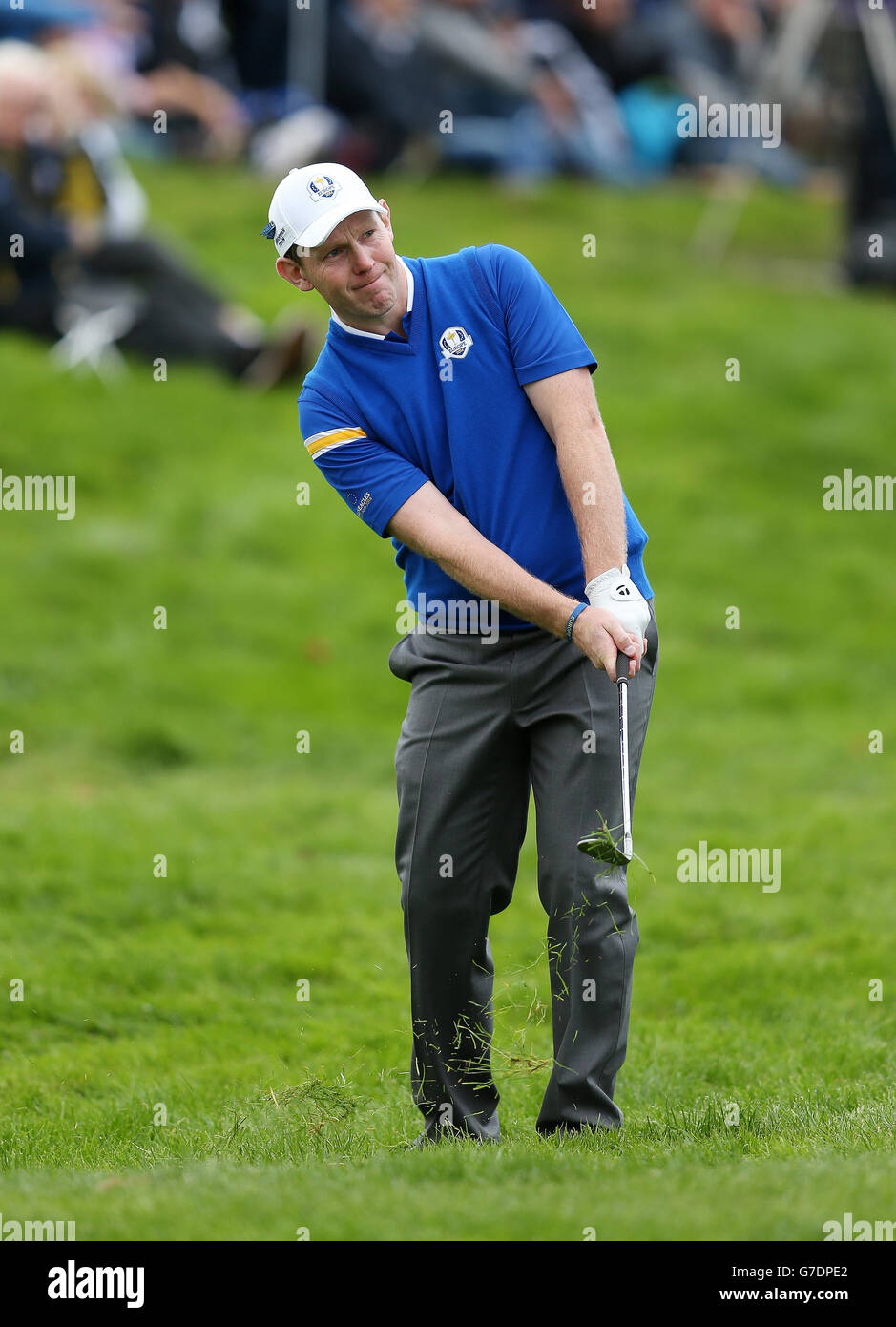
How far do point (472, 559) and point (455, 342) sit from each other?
69 cm

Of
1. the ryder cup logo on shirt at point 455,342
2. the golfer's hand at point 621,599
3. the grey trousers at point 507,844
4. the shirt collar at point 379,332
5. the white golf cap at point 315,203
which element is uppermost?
the white golf cap at point 315,203

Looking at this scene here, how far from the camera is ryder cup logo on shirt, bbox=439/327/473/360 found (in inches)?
201

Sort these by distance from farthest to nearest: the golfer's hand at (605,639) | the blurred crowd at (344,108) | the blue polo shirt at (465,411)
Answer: the blurred crowd at (344,108), the blue polo shirt at (465,411), the golfer's hand at (605,639)

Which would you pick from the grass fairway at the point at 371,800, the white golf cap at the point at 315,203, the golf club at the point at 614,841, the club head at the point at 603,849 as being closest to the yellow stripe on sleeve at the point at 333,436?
the white golf cap at the point at 315,203

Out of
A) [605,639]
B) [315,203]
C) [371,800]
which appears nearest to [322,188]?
[315,203]

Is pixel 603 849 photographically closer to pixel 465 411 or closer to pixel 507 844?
pixel 507 844

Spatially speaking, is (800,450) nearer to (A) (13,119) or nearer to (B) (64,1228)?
(A) (13,119)

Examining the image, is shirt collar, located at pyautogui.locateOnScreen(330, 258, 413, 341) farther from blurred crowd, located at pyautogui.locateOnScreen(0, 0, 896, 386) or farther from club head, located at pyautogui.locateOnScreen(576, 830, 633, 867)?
blurred crowd, located at pyautogui.locateOnScreen(0, 0, 896, 386)

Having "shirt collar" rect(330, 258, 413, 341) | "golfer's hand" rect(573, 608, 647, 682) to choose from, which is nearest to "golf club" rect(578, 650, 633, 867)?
"golfer's hand" rect(573, 608, 647, 682)

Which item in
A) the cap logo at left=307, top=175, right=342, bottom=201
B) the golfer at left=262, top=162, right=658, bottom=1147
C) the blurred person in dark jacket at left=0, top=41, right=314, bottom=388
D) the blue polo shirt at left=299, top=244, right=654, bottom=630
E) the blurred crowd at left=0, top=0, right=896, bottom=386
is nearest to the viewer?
the cap logo at left=307, top=175, right=342, bottom=201

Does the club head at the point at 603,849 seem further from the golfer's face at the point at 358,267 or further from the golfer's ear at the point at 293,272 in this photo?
the golfer's ear at the point at 293,272

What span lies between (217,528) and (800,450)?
16.7 ft

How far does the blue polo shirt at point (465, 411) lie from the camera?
5.09 meters

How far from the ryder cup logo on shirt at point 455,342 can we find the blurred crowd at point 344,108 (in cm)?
948
